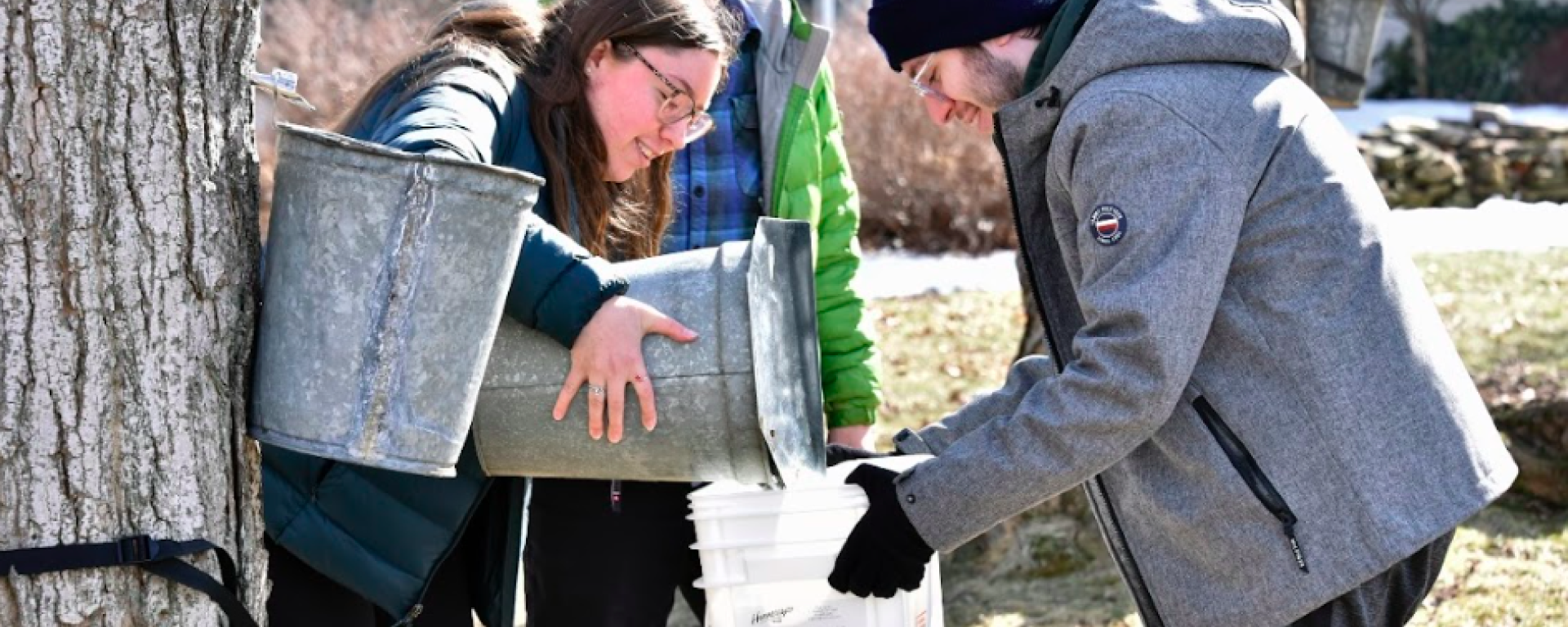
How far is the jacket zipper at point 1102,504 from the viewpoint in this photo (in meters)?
2.73

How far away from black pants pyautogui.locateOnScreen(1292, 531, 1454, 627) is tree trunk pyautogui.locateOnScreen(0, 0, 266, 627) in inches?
60.6

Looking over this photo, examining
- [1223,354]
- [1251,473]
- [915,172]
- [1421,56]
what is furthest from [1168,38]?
[1421,56]

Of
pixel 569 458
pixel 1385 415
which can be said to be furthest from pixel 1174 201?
pixel 569 458

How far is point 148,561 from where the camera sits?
2148 mm

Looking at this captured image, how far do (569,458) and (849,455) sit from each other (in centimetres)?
84

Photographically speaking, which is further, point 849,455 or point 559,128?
point 849,455

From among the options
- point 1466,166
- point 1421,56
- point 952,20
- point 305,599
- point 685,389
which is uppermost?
point 952,20

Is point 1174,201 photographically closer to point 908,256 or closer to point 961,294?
point 961,294

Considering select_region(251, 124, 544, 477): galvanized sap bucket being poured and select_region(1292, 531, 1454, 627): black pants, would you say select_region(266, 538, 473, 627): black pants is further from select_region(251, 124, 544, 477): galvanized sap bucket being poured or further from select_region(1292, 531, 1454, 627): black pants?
select_region(1292, 531, 1454, 627): black pants

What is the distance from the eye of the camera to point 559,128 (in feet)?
9.27

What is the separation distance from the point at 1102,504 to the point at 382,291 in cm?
120

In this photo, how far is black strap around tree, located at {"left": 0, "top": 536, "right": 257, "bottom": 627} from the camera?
6.81 feet

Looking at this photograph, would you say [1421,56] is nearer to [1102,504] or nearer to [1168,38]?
[1102,504]

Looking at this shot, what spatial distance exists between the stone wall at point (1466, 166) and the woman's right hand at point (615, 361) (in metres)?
10.3
